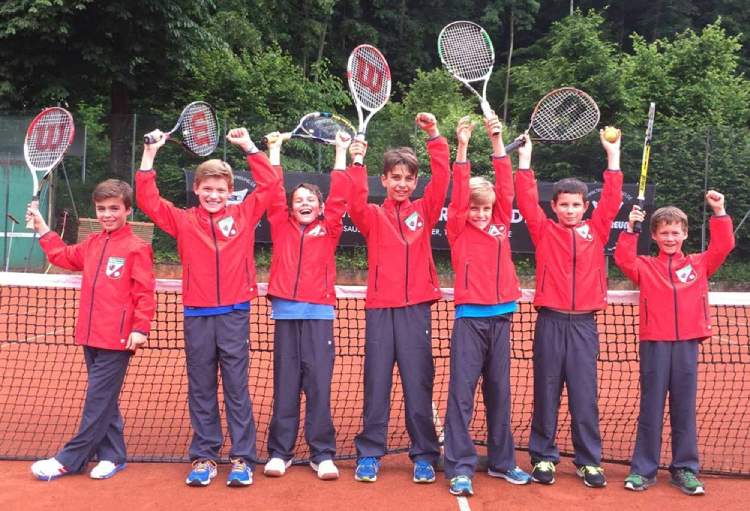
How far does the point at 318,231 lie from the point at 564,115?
167 centimetres

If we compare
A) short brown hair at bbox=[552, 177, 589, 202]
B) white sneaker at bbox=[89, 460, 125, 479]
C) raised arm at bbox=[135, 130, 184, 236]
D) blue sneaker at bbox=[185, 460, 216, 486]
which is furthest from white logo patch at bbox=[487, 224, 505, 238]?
white sneaker at bbox=[89, 460, 125, 479]

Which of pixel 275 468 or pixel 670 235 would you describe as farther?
pixel 670 235

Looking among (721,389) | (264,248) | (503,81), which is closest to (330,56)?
(503,81)

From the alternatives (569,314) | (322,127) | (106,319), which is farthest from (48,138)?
(569,314)

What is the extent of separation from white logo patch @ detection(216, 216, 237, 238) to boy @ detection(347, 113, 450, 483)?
62cm

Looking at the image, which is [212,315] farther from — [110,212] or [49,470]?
[49,470]

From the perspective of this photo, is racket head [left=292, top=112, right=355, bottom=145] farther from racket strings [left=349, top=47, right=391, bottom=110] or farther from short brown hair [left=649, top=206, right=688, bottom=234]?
short brown hair [left=649, top=206, right=688, bottom=234]

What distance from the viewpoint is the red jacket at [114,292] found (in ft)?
12.4

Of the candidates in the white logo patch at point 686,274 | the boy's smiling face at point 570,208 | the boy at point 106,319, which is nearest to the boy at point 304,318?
the boy at point 106,319

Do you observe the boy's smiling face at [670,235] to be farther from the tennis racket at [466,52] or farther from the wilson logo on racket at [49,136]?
the wilson logo on racket at [49,136]

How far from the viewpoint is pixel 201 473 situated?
3.79 metres

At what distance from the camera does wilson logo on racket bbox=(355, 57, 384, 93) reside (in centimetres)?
438

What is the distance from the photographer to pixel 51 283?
Result: 4324mm

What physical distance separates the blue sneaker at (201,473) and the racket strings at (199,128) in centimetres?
183
